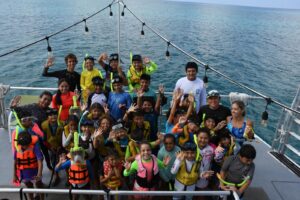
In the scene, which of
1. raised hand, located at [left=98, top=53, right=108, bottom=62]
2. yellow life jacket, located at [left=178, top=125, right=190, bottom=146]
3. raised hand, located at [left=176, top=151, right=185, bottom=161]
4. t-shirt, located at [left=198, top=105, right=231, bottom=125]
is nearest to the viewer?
raised hand, located at [left=176, top=151, right=185, bottom=161]

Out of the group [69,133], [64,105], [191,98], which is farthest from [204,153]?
[64,105]

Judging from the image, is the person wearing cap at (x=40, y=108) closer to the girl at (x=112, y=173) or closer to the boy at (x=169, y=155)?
the girl at (x=112, y=173)

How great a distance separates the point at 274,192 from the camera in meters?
4.67

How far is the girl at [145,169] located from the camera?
3.55 metres

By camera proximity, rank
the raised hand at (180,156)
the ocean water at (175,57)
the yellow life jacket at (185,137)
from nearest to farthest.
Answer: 1. the raised hand at (180,156)
2. the yellow life jacket at (185,137)
3. the ocean water at (175,57)

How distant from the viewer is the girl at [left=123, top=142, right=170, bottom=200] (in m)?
3.55

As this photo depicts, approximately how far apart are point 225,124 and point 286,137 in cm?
218

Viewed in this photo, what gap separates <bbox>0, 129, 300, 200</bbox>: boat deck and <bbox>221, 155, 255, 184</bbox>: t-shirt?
0.95m

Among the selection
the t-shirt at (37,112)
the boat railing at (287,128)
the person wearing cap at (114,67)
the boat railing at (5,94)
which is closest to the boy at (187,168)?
the boat railing at (5,94)

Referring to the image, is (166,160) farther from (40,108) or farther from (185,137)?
(40,108)

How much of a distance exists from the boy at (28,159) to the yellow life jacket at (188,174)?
1891 millimetres

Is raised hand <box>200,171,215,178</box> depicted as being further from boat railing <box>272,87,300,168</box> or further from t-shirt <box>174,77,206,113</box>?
boat railing <box>272,87,300,168</box>

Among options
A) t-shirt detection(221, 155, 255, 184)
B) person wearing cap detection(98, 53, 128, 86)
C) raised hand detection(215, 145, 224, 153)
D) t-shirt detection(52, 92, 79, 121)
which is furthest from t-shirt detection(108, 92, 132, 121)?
t-shirt detection(221, 155, 255, 184)

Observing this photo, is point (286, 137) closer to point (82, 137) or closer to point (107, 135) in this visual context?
point (107, 135)
